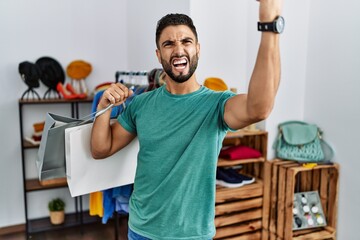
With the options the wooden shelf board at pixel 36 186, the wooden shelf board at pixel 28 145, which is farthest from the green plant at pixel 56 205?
the wooden shelf board at pixel 28 145

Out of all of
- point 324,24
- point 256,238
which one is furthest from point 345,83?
point 256,238

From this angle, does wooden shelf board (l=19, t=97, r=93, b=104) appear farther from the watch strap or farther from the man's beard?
the watch strap

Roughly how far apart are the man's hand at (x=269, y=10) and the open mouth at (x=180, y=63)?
0.35m

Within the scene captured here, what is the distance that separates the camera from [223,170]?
102 inches

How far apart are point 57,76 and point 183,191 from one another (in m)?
2.25

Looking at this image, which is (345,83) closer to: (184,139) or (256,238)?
(256,238)

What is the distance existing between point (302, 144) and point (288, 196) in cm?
39

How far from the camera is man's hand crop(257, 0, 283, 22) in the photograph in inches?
35.6

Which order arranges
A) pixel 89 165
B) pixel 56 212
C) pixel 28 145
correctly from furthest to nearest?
pixel 56 212
pixel 28 145
pixel 89 165

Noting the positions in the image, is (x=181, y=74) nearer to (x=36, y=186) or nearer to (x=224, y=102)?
(x=224, y=102)

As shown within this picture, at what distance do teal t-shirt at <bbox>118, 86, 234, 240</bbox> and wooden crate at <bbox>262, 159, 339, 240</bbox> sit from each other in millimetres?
1364

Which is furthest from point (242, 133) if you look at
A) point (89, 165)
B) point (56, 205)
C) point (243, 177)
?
point (56, 205)

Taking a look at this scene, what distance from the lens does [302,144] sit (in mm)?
2566

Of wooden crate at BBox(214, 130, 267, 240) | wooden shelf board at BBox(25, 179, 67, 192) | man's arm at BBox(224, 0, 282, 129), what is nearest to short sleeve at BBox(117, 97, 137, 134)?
man's arm at BBox(224, 0, 282, 129)
